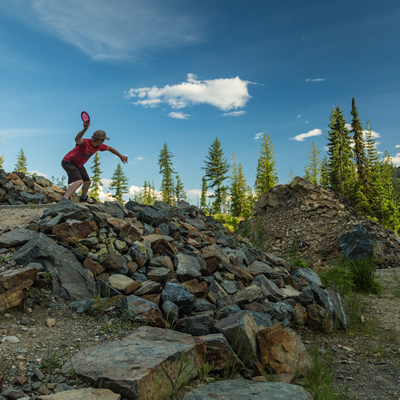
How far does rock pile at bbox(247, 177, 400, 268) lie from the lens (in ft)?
41.3

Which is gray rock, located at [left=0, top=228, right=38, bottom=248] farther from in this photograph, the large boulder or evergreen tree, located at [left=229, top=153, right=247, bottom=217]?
evergreen tree, located at [left=229, top=153, right=247, bottom=217]

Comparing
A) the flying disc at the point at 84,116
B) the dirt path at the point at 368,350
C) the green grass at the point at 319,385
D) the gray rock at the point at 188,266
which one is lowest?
the dirt path at the point at 368,350

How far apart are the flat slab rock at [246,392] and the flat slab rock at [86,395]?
646 millimetres

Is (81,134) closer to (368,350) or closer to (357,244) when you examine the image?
(368,350)

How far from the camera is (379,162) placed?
37.0 meters

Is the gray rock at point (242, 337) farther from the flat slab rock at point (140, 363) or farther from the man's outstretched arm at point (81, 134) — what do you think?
the man's outstretched arm at point (81, 134)

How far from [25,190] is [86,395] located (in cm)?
870

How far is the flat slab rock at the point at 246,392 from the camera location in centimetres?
254

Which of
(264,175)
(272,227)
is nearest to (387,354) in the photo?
(272,227)

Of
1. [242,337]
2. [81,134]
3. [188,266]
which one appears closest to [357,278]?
[188,266]

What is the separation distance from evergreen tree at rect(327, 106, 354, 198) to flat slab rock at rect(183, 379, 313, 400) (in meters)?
33.2

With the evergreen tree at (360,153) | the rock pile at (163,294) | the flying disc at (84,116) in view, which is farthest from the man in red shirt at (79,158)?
the evergreen tree at (360,153)

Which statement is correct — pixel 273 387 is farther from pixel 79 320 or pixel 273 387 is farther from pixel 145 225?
pixel 145 225

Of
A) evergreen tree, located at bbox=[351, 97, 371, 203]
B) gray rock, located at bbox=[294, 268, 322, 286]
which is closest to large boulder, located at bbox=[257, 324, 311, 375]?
gray rock, located at bbox=[294, 268, 322, 286]
